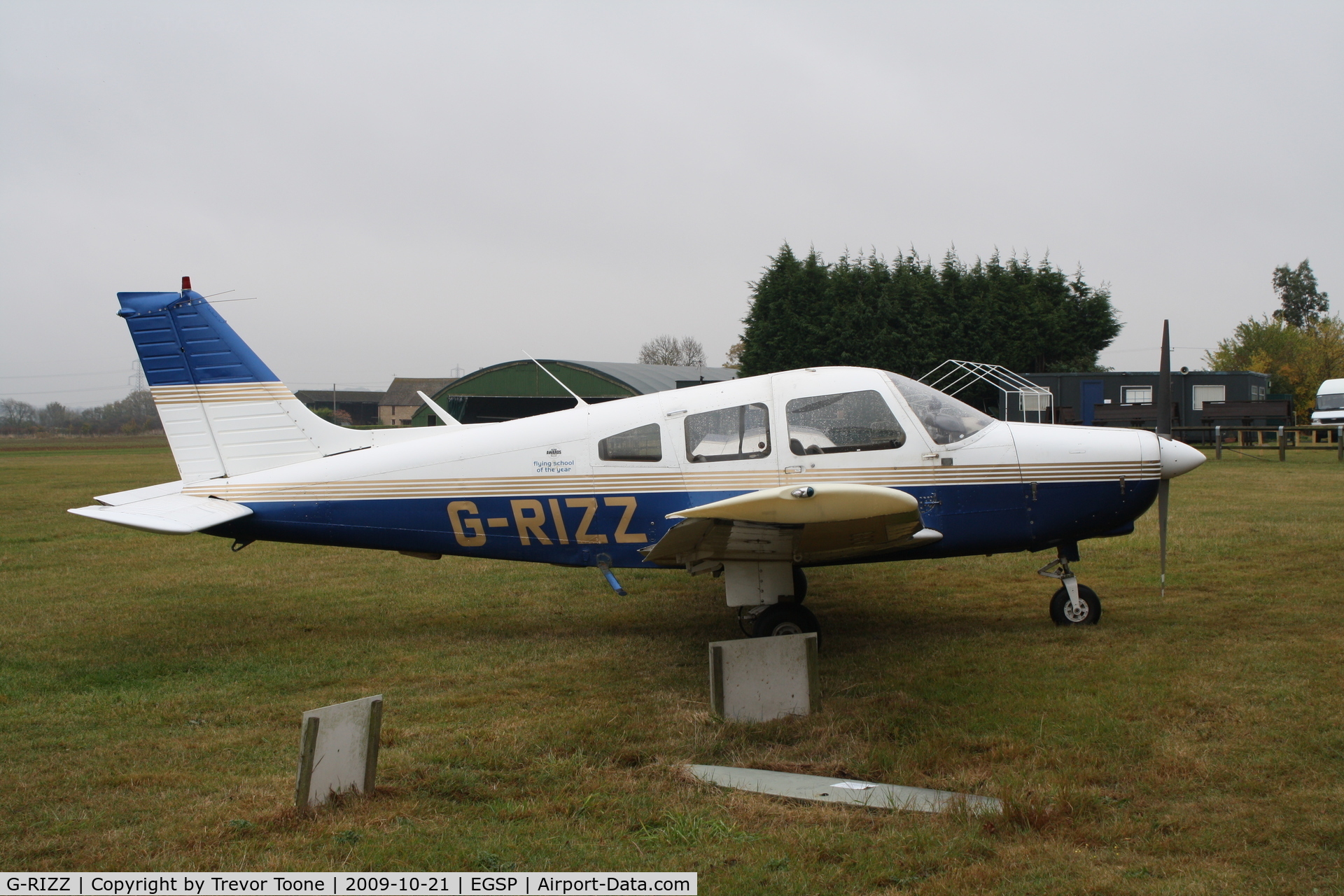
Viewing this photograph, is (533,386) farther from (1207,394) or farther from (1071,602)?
(1071,602)

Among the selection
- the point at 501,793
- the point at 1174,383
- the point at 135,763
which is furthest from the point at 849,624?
the point at 1174,383

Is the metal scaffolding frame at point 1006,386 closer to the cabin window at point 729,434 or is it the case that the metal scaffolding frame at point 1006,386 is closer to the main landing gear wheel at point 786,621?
the cabin window at point 729,434

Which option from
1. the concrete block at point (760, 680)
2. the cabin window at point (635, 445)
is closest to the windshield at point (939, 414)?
the cabin window at point (635, 445)

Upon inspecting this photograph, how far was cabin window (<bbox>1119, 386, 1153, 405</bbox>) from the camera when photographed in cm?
3158

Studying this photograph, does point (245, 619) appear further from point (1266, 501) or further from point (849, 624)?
point (1266, 501)

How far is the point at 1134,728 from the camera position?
4.87m

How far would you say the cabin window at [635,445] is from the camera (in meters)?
6.98

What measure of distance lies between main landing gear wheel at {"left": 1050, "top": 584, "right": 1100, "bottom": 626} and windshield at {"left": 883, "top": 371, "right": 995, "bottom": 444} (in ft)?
5.22

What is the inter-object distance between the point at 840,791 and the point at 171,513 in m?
5.50

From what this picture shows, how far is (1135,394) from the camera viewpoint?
31.7 meters

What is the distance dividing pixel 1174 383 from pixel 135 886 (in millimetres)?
35237

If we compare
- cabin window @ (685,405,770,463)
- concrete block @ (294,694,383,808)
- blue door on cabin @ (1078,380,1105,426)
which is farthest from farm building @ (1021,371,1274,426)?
concrete block @ (294,694,383,808)

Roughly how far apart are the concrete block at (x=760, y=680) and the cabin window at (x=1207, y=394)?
3286 centimetres

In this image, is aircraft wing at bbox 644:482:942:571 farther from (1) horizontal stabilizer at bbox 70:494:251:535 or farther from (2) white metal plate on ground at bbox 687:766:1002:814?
(1) horizontal stabilizer at bbox 70:494:251:535
